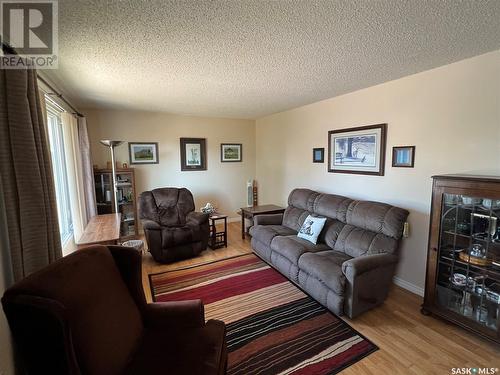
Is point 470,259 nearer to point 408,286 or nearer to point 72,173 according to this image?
point 408,286

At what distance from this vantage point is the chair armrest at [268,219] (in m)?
3.92

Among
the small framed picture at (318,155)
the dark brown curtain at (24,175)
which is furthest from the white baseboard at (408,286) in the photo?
the dark brown curtain at (24,175)

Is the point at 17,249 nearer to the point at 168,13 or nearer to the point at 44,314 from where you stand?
the point at 44,314

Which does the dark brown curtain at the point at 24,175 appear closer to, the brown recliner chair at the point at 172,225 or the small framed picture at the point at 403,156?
the brown recliner chair at the point at 172,225

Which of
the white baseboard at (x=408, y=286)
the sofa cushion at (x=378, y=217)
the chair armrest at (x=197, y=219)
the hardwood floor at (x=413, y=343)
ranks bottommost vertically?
the hardwood floor at (x=413, y=343)

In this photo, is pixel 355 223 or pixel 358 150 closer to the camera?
pixel 355 223

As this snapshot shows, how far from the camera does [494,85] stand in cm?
207

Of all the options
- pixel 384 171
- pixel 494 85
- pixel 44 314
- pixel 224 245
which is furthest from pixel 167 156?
pixel 494 85

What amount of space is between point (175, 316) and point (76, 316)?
1.92ft

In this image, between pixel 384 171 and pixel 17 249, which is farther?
pixel 384 171

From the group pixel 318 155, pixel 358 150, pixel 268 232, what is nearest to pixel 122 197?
pixel 268 232

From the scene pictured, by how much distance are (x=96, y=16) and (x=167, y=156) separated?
3.46 meters

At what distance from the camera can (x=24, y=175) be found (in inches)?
52.7

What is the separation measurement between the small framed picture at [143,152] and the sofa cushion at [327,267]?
3468 millimetres
